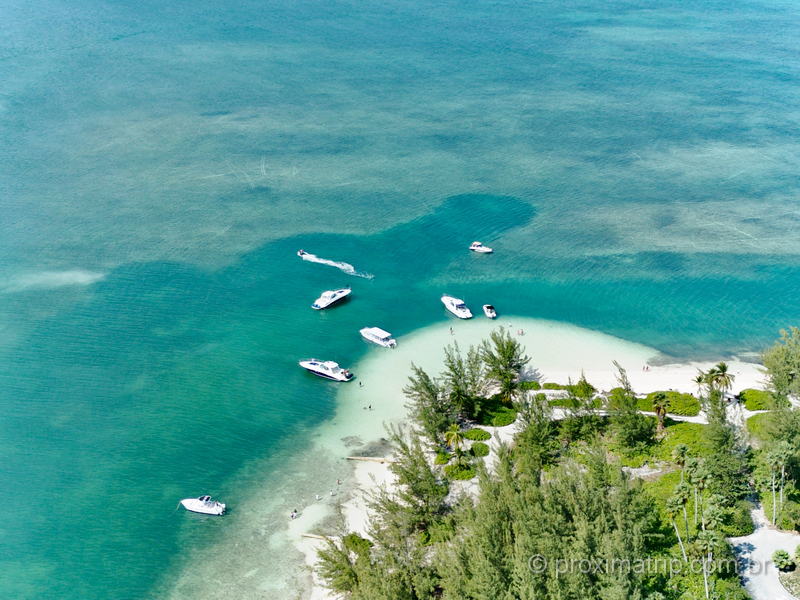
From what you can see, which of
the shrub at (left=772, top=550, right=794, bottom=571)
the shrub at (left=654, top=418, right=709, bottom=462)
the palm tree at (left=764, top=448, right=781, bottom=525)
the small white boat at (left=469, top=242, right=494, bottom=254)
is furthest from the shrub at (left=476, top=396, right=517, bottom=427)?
the small white boat at (left=469, top=242, right=494, bottom=254)

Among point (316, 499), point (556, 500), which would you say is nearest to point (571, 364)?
point (556, 500)

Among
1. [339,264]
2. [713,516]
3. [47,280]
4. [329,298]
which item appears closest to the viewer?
[713,516]

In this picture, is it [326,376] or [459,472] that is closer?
[459,472]

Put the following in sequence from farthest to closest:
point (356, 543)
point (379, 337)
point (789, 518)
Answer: point (379, 337) → point (789, 518) → point (356, 543)

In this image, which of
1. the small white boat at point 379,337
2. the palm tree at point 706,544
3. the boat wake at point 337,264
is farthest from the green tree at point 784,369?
the boat wake at point 337,264

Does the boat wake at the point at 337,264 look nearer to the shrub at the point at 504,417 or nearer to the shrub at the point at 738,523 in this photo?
the shrub at the point at 504,417

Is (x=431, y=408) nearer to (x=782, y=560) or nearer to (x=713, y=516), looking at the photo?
(x=713, y=516)

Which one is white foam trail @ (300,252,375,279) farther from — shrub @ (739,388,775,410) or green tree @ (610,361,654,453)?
shrub @ (739,388,775,410)
